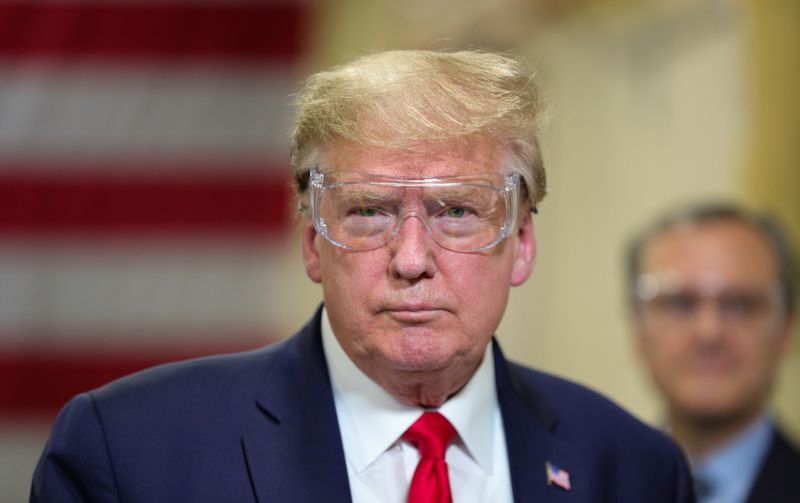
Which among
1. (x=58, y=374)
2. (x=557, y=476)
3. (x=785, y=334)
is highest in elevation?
(x=557, y=476)

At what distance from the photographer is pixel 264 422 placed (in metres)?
2.08

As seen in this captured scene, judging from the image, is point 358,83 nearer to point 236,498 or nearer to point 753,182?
point 236,498

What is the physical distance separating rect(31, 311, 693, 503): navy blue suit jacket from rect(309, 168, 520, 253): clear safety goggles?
26cm

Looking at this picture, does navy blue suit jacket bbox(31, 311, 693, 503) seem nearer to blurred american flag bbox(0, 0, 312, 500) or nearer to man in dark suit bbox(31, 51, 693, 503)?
man in dark suit bbox(31, 51, 693, 503)

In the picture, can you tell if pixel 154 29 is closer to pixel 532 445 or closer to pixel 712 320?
pixel 712 320

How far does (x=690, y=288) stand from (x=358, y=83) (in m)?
1.75

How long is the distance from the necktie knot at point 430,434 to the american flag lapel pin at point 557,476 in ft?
0.59

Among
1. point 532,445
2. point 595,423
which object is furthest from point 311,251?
point 595,423

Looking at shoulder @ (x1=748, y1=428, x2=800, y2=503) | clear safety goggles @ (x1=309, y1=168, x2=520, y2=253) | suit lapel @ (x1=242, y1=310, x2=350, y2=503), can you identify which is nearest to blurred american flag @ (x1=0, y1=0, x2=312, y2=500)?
shoulder @ (x1=748, y1=428, x2=800, y2=503)

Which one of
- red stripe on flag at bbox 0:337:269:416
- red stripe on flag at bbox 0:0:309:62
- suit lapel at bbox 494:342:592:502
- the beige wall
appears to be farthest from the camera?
red stripe on flag at bbox 0:0:309:62

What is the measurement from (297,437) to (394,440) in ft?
0.50

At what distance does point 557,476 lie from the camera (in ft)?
7.23

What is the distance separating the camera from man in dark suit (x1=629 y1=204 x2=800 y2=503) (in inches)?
132

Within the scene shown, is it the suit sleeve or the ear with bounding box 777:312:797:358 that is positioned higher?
the suit sleeve
